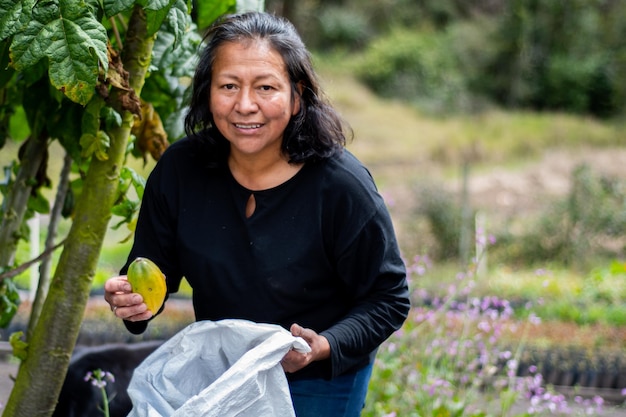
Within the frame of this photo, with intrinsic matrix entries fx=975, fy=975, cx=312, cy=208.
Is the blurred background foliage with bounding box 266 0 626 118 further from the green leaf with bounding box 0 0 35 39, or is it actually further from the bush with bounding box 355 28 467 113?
the green leaf with bounding box 0 0 35 39

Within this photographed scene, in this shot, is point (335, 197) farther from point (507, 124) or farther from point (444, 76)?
point (444, 76)

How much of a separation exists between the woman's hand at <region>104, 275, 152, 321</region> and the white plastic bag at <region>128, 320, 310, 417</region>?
12 cm

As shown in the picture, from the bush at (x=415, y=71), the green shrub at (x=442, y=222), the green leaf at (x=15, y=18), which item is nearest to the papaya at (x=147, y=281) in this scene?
the green leaf at (x=15, y=18)

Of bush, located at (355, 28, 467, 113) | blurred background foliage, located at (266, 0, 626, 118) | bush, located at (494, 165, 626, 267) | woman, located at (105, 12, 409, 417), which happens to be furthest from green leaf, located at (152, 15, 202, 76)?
bush, located at (355, 28, 467, 113)

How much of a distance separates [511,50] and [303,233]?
2372 cm

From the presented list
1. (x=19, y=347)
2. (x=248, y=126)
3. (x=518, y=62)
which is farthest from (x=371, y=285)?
(x=518, y=62)

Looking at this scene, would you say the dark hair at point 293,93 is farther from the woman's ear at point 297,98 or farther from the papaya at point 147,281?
the papaya at point 147,281

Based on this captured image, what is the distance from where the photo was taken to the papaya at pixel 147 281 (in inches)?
80.3

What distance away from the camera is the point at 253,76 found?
2094mm

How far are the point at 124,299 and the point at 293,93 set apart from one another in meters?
0.58

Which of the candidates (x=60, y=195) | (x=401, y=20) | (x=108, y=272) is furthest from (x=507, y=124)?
(x=60, y=195)

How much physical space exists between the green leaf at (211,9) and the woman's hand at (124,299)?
908 mm

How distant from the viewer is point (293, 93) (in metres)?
2.17

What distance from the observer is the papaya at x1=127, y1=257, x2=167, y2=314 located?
6.69 ft
